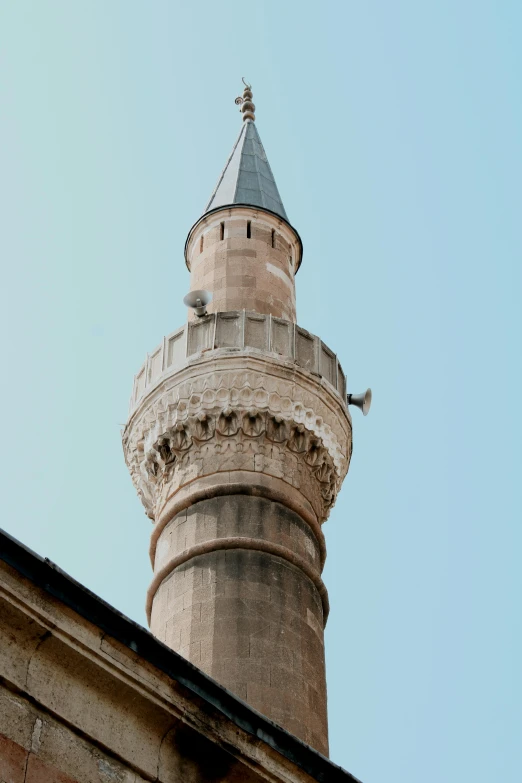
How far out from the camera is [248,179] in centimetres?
1240

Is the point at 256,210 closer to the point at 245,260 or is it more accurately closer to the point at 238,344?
the point at 245,260

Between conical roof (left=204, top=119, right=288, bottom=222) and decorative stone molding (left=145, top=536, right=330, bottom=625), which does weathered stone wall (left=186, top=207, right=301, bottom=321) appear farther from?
decorative stone molding (left=145, top=536, right=330, bottom=625)

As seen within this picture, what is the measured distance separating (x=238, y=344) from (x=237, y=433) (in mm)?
750

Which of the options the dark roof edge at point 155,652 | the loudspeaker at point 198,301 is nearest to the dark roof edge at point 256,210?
the loudspeaker at point 198,301

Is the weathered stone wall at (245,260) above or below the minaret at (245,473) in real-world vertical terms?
above

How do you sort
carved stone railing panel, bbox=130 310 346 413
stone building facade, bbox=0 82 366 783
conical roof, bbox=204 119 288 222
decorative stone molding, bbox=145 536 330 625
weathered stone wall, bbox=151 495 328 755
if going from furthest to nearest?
conical roof, bbox=204 119 288 222, carved stone railing panel, bbox=130 310 346 413, decorative stone molding, bbox=145 536 330 625, weathered stone wall, bbox=151 495 328 755, stone building facade, bbox=0 82 366 783

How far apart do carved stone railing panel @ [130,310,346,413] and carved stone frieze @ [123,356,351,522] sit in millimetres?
178

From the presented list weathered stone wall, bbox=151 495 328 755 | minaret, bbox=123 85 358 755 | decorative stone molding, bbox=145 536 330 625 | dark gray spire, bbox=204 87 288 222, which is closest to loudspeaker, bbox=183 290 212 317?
minaret, bbox=123 85 358 755

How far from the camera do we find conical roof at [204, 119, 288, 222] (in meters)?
11.9

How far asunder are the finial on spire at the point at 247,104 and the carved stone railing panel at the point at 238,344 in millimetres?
4016

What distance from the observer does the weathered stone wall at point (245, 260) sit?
A: 36.0 ft

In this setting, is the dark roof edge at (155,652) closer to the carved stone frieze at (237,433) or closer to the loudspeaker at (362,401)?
the carved stone frieze at (237,433)

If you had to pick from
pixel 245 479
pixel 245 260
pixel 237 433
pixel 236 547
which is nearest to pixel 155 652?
pixel 236 547

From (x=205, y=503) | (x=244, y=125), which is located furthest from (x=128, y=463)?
(x=244, y=125)
